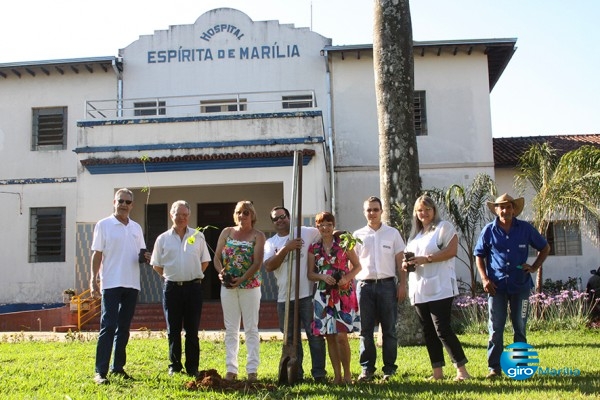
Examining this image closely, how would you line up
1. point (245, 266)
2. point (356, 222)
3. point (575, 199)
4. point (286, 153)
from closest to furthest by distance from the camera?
1. point (245, 266)
2. point (575, 199)
3. point (286, 153)
4. point (356, 222)

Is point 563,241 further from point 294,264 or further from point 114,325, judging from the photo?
point 114,325

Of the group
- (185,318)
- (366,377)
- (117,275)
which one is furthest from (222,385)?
(117,275)

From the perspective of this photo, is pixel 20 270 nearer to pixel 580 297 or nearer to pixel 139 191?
pixel 139 191

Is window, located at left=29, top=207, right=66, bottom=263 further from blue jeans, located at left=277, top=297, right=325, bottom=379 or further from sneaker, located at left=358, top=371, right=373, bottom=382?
sneaker, located at left=358, top=371, right=373, bottom=382

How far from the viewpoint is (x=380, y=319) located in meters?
6.56

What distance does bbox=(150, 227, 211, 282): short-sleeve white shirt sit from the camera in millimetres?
6805

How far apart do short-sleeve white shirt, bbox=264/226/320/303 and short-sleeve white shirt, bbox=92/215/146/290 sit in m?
1.41

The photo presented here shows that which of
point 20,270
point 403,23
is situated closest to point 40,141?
point 20,270

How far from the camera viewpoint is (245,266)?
6.42 m

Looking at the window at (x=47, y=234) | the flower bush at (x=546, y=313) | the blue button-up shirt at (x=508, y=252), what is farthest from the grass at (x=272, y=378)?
the window at (x=47, y=234)

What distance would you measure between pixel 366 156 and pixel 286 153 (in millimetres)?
4195

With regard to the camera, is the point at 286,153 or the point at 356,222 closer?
the point at 286,153

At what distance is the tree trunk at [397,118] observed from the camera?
9836 millimetres

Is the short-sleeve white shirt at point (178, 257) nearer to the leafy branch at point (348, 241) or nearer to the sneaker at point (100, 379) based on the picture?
the sneaker at point (100, 379)
